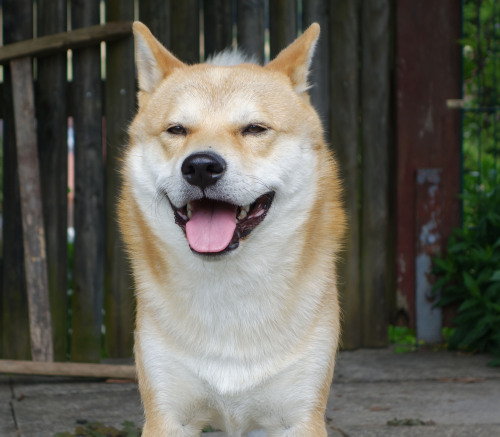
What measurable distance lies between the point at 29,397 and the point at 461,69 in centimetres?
388

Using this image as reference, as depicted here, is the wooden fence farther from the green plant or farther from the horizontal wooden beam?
the green plant

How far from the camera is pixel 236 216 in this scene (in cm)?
320

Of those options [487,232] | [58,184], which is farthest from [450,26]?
[58,184]

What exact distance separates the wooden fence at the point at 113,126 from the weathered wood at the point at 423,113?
0.43 ft

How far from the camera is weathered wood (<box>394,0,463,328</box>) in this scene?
6.18 meters

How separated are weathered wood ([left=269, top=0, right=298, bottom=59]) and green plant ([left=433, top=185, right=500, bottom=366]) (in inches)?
69.8

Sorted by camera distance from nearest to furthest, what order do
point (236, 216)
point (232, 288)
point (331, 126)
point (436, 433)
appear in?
point (236, 216), point (232, 288), point (436, 433), point (331, 126)

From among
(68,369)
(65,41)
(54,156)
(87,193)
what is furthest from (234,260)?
(65,41)

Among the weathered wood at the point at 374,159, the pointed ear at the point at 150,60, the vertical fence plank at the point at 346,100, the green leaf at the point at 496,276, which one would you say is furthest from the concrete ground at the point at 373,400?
the pointed ear at the point at 150,60

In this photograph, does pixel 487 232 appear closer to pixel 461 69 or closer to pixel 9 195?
pixel 461 69

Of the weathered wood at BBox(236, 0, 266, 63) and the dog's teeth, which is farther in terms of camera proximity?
the weathered wood at BBox(236, 0, 266, 63)

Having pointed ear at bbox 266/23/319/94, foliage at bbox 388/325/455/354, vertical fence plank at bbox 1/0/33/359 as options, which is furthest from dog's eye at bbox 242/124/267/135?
foliage at bbox 388/325/455/354

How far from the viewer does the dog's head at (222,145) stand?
3.09 meters

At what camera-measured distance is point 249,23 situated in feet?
19.6
